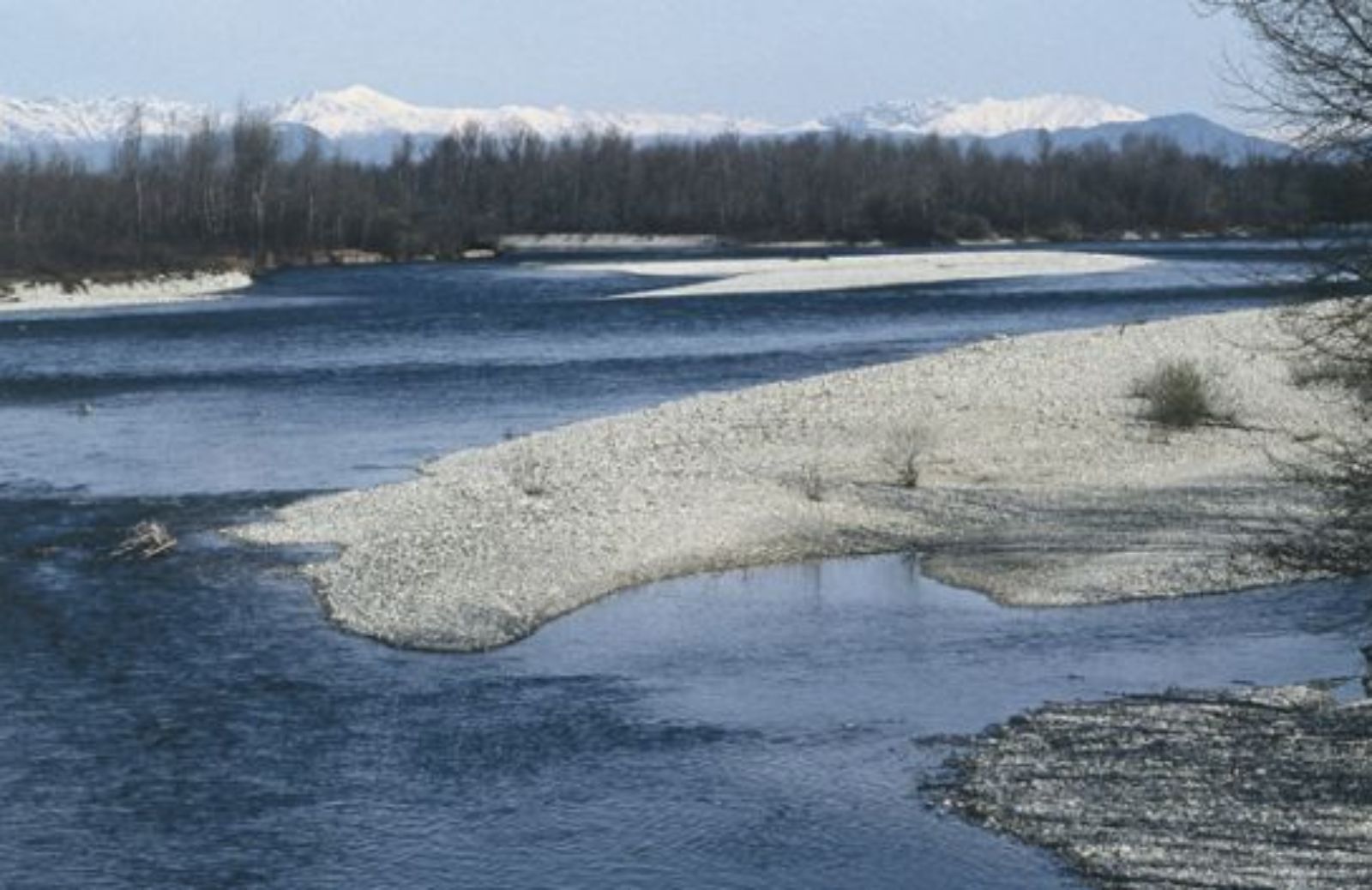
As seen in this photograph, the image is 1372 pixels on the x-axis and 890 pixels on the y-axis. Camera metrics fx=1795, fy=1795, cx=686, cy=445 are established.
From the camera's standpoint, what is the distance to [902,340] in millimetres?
60500

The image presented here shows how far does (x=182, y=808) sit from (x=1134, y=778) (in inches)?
347

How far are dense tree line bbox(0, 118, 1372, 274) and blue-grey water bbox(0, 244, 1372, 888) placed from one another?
81006mm

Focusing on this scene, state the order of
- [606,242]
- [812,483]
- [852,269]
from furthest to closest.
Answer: [606,242], [852,269], [812,483]

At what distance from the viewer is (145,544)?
2817 cm

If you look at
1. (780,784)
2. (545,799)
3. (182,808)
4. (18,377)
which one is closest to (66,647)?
(182,808)

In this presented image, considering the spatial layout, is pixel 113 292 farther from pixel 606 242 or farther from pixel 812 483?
pixel 812 483

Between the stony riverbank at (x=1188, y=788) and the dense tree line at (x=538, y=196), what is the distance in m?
92.5

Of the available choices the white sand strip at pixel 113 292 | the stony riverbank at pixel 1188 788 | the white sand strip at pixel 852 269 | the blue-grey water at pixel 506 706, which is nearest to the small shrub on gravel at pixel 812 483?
the blue-grey water at pixel 506 706

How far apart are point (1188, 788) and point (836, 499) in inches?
597

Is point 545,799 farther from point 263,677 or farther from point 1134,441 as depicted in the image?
point 1134,441

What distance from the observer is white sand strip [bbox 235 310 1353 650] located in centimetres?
2523

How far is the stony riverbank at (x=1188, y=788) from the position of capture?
14453 millimetres

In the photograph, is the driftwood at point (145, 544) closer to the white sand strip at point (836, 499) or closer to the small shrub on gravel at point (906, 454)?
the white sand strip at point (836, 499)

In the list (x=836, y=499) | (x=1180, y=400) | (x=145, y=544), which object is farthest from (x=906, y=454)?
(x=145, y=544)
